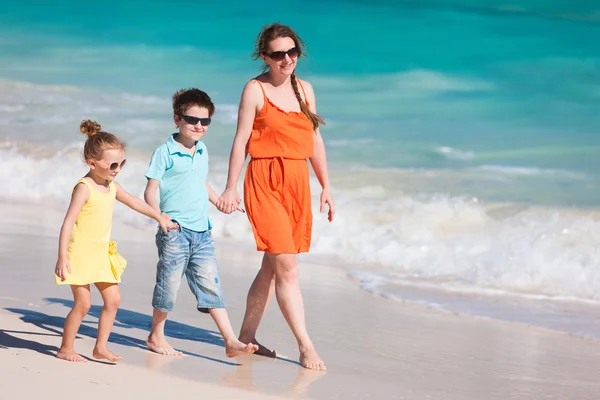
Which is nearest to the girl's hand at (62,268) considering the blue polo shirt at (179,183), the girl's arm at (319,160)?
the blue polo shirt at (179,183)

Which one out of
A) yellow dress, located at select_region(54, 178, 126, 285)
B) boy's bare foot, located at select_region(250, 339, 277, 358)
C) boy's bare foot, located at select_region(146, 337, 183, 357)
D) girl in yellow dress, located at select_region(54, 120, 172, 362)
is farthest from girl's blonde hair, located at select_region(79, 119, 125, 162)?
boy's bare foot, located at select_region(250, 339, 277, 358)

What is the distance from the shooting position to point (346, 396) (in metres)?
3.83

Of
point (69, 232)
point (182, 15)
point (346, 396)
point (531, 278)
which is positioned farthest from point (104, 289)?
point (182, 15)

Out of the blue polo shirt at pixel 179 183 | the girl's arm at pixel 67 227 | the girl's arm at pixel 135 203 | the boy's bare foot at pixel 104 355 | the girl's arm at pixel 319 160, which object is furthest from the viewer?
the girl's arm at pixel 319 160

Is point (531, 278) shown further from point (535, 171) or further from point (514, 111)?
point (514, 111)

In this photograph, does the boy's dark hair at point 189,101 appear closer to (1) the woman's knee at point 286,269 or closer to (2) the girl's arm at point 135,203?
(2) the girl's arm at point 135,203

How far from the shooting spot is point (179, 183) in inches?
174

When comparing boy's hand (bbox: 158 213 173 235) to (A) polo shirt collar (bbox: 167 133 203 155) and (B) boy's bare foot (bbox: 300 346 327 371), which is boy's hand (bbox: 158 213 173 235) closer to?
(A) polo shirt collar (bbox: 167 133 203 155)

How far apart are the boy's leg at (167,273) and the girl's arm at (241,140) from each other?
25 centimetres

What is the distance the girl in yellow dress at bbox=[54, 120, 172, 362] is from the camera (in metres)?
3.97

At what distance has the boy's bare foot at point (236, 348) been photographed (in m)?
4.30

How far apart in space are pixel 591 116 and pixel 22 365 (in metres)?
15.7

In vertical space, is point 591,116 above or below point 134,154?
above

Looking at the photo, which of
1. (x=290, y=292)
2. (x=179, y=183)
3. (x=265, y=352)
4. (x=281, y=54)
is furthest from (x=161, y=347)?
(x=281, y=54)
